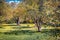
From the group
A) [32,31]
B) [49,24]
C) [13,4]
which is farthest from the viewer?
[32,31]

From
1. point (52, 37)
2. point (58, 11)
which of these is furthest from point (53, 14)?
point (52, 37)

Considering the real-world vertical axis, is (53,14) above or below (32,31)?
above

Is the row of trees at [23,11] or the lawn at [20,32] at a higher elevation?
the row of trees at [23,11]

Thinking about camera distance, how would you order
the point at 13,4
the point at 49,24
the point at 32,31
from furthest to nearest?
the point at 32,31 → the point at 13,4 → the point at 49,24

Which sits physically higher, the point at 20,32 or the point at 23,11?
the point at 23,11

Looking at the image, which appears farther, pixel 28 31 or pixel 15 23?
pixel 28 31

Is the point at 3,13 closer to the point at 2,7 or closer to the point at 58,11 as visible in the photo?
the point at 2,7

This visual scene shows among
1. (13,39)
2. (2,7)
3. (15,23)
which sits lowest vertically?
(13,39)

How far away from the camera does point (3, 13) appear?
20.5 ft

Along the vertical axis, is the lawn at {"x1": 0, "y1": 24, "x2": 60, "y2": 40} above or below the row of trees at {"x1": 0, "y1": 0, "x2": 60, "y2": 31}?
below

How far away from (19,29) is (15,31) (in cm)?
15

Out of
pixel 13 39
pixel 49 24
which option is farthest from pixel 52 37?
pixel 13 39

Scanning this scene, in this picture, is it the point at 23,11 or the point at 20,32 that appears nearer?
the point at 23,11

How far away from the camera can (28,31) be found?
22.4ft
